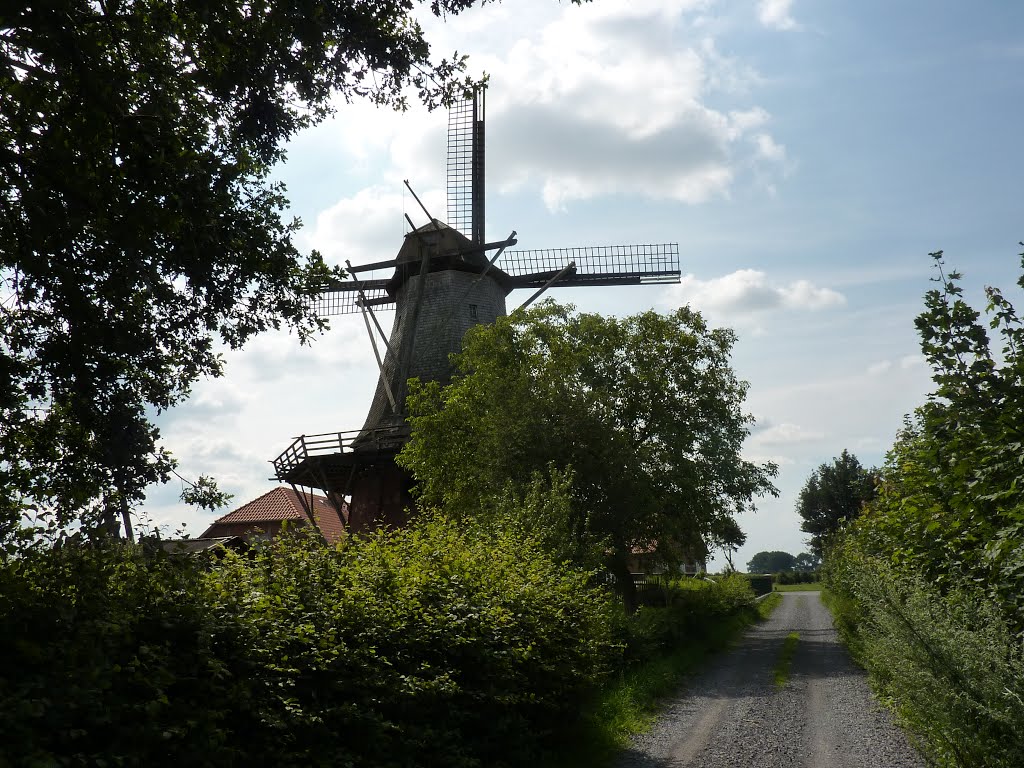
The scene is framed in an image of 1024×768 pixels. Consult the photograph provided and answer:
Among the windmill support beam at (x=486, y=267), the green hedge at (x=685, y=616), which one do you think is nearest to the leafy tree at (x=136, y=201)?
the green hedge at (x=685, y=616)

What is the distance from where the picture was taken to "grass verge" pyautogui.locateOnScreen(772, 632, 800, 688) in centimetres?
1843

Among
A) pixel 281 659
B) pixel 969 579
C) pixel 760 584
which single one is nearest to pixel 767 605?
pixel 760 584

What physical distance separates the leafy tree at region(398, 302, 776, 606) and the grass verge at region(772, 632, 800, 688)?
12.8ft

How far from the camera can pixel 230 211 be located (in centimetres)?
931

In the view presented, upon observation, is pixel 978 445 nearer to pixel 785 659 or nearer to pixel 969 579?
pixel 969 579

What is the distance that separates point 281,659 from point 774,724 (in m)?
9.46

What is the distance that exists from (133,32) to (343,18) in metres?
2.29

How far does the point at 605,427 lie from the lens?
24469 mm

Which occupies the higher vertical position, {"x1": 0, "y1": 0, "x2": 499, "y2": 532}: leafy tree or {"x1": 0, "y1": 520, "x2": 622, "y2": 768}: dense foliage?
{"x1": 0, "y1": 0, "x2": 499, "y2": 532}: leafy tree

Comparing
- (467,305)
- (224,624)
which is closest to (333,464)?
(467,305)

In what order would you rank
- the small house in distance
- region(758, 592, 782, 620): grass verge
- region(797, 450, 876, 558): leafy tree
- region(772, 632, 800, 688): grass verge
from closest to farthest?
region(772, 632, 800, 688): grass verge < region(758, 592, 782, 620): grass verge < the small house in distance < region(797, 450, 876, 558): leafy tree

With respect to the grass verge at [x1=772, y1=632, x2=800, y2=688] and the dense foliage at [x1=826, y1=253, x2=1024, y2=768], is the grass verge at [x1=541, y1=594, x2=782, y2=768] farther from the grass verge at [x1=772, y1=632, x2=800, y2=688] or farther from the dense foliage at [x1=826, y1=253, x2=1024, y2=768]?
the dense foliage at [x1=826, y1=253, x2=1024, y2=768]

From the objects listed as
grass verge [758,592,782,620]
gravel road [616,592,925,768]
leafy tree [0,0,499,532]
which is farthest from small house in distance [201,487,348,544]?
leafy tree [0,0,499,532]

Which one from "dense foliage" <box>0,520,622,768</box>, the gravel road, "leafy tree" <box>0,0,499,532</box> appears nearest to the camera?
"dense foliage" <box>0,520,622,768</box>
